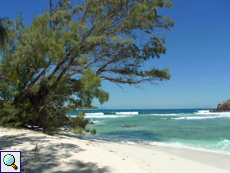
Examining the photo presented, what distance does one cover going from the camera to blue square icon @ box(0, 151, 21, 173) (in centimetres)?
246

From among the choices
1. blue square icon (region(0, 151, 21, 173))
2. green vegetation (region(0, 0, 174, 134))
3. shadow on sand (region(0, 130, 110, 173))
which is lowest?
shadow on sand (region(0, 130, 110, 173))

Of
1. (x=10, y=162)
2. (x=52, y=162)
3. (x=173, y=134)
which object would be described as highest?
(x=10, y=162)

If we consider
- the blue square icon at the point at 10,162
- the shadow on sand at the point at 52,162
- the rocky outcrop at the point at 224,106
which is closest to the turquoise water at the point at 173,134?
the shadow on sand at the point at 52,162

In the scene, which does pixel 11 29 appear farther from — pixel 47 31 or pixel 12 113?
pixel 12 113

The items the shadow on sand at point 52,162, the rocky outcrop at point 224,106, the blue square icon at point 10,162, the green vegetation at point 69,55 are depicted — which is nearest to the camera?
the blue square icon at point 10,162

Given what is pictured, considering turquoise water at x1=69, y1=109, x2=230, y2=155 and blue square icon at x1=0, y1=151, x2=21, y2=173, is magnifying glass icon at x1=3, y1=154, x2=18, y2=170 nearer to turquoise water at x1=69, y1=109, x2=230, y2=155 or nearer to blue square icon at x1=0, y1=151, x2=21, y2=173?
blue square icon at x1=0, y1=151, x2=21, y2=173

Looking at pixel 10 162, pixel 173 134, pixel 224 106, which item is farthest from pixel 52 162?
pixel 224 106

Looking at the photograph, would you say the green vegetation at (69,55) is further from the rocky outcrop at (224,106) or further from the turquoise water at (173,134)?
the rocky outcrop at (224,106)

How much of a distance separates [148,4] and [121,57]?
233 centimetres

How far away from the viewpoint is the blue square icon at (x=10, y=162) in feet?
8.06

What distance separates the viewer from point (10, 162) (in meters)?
2.57

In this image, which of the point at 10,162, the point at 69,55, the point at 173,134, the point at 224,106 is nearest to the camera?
the point at 10,162

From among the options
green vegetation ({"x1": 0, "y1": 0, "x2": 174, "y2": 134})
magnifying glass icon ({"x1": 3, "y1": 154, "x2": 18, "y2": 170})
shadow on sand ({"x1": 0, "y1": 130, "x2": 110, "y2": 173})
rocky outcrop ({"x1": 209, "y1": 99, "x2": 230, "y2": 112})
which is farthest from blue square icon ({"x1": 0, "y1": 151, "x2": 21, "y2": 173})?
rocky outcrop ({"x1": 209, "y1": 99, "x2": 230, "y2": 112})

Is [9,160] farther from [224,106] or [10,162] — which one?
[224,106]
